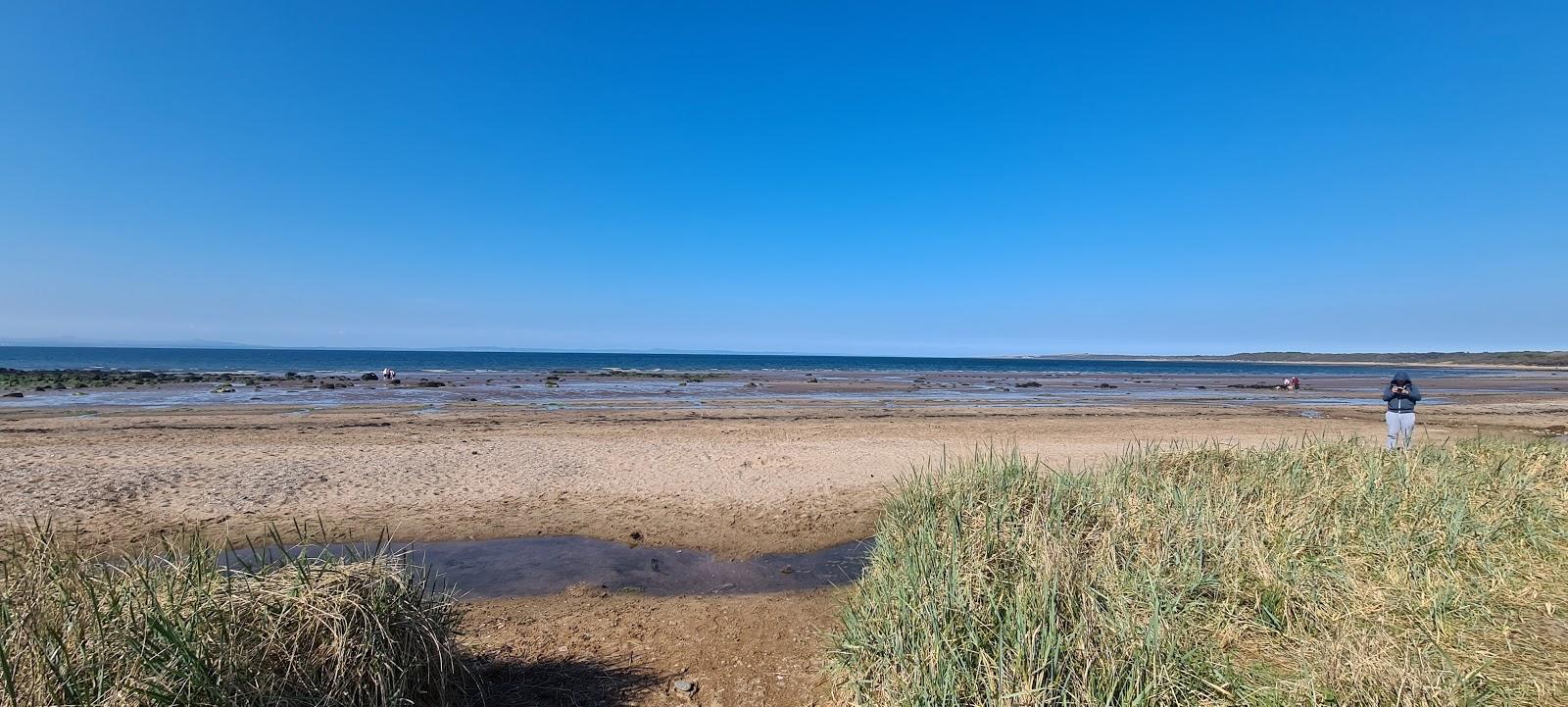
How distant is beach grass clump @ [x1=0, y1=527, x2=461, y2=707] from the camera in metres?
2.82

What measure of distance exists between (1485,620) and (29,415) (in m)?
32.5

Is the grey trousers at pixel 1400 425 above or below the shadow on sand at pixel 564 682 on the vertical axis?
above

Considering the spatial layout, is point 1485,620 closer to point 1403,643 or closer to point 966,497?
point 1403,643

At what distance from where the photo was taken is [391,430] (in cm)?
1842

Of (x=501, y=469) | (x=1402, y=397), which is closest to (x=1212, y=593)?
(x=1402, y=397)

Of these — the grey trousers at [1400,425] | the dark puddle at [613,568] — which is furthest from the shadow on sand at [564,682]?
the grey trousers at [1400,425]

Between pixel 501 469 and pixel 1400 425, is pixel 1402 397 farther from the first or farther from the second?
pixel 501 469

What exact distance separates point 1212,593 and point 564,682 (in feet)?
15.8

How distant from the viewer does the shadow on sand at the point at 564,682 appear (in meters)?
4.72

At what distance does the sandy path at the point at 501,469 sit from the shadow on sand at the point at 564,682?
2952mm

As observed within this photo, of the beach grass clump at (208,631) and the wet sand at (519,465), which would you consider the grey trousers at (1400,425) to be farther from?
the beach grass clump at (208,631)

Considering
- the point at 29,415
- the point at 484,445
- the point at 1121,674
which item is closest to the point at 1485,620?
the point at 1121,674

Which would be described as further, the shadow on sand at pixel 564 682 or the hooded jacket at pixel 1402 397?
the hooded jacket at pixel 1402 397

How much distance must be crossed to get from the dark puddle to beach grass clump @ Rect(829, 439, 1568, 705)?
1896 millimetres
